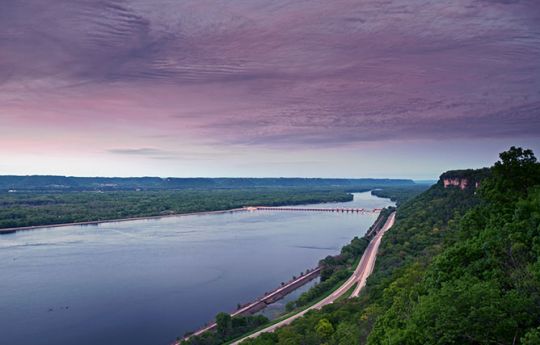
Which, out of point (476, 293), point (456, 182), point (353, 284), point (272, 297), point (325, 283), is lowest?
point (272, 297)

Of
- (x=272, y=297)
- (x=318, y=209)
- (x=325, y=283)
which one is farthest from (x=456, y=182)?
(x=318, y=209)

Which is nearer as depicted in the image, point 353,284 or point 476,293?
point 476,293

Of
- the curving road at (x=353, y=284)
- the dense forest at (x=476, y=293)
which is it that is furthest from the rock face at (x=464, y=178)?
the dense forest at (x=476, y=293)

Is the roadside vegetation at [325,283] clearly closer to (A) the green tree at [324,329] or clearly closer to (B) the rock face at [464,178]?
(A) the green tree at [324,329]

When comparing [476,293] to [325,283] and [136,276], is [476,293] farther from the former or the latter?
[136,276]

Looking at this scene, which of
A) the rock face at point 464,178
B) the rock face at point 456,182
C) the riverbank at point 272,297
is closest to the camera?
the riverbank at point 272,297

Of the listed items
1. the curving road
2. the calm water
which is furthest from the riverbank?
the curving road
